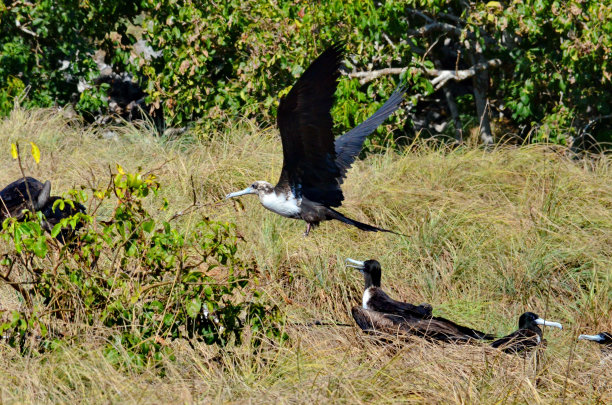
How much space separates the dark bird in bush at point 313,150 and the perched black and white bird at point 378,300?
344 mm

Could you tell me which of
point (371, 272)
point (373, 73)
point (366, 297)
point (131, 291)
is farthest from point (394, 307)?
point (373, 73)

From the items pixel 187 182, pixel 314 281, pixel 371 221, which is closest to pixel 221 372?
pixel 314 281

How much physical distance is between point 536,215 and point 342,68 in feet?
9.00

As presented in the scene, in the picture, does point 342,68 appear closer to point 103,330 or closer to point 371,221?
point 371,221

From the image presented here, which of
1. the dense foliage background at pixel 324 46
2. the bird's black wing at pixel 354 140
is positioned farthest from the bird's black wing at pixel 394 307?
the dense foliage background at pixel 324 46

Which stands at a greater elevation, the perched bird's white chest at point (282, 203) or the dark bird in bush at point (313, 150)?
the dark bird in bush at point (313, 150)

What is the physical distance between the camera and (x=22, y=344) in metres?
4.15

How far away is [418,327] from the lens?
15.8 feet

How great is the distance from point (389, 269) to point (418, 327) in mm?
1405

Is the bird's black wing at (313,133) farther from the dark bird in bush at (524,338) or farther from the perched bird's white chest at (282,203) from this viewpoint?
the dark bird in bush at (524,338)

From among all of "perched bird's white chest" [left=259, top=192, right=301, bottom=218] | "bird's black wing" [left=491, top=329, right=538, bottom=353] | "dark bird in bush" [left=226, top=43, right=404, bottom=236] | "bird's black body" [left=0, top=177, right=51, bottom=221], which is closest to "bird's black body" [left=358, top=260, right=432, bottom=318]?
"dark bird in bush" [left=226, top=43, right=404, bottom=236]

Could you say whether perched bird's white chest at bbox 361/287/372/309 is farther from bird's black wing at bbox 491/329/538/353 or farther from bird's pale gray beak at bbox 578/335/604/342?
bird's pale gray beak at bbox 578/335/604/342

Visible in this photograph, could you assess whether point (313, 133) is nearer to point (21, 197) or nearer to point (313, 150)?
point (313, 150)

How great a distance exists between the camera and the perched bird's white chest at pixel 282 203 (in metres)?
5.96
